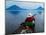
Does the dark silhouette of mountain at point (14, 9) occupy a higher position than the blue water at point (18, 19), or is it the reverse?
the dark silhouette of mountain at point (14, 9)

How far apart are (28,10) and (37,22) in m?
0.18

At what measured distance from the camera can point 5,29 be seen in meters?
1.14

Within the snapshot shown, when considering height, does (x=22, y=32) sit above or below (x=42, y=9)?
below

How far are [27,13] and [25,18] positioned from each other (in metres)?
0.07

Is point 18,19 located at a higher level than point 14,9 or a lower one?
lower

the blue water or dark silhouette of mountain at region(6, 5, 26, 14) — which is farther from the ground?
dark silhouette of mountain at region(6, 5, 26, 14)

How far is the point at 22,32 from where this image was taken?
1171 millimetres
